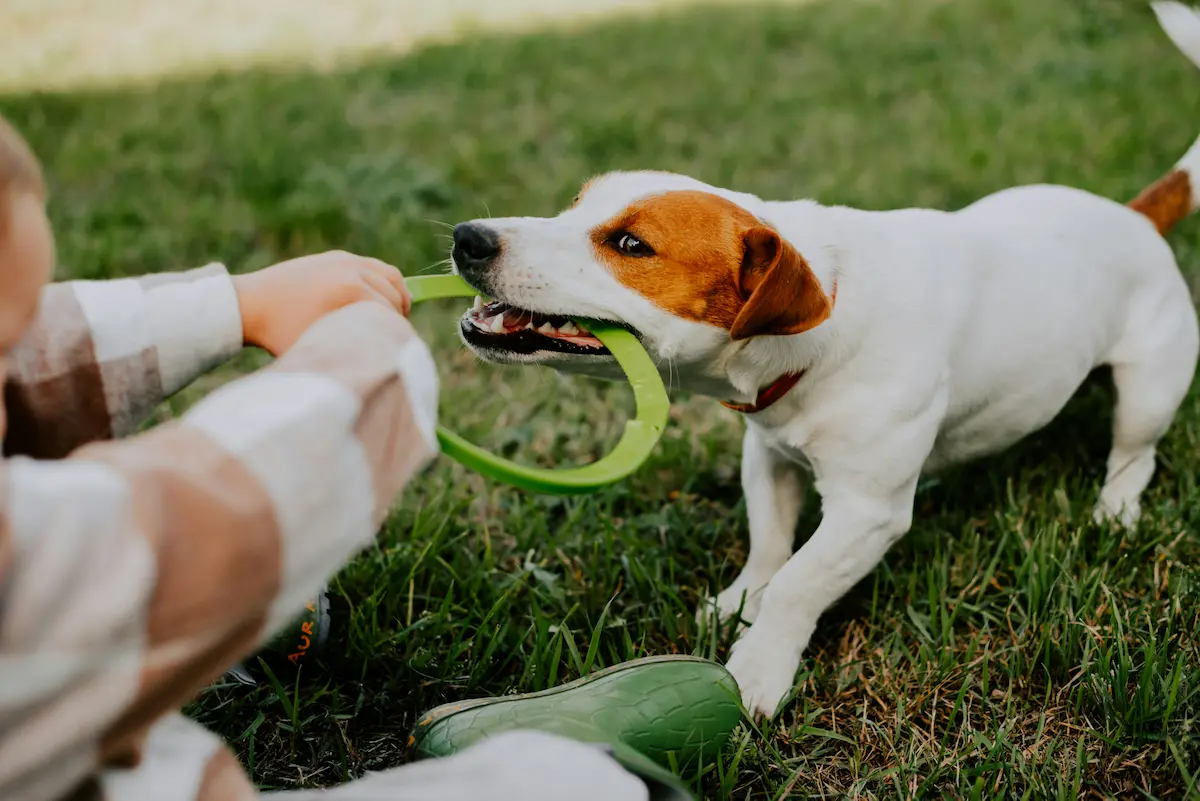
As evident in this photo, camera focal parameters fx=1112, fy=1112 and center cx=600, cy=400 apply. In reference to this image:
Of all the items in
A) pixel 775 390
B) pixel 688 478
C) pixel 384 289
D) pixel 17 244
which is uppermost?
pixel 17 244

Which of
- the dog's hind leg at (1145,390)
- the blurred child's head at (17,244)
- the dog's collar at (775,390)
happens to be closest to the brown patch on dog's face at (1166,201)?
the dog's hind leg at (1145,390)

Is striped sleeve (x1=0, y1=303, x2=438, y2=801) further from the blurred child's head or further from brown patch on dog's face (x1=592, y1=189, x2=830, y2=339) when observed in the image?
brown patch on dog's face (x1=592, y1=189, x2=830, y2=339)

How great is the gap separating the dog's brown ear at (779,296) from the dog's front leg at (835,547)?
0.32 m

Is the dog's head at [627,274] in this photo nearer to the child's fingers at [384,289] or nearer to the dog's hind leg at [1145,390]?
the child's fingers at [384,289]

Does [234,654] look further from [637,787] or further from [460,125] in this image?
[460,125]

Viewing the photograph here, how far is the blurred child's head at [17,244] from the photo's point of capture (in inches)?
43.8

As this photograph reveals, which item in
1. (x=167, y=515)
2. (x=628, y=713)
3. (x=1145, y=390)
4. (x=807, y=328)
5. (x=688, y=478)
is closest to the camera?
(x=167, y=515)

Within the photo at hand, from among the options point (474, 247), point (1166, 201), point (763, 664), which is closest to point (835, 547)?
point (763, 664)

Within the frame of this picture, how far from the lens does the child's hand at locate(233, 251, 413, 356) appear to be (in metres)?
1.53

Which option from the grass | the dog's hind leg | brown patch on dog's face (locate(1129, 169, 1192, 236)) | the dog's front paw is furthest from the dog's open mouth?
brown patch on dog's face (locate(1129, 169, 1192, 236))

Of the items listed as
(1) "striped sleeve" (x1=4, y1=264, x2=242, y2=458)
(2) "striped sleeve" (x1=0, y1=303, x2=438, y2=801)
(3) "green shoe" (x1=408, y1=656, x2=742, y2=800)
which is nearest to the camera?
(2) "striped sleeve" (x1=0, y1=303, x2=438, y2=801)

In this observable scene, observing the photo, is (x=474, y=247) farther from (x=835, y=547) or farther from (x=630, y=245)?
(x=835, y=547)

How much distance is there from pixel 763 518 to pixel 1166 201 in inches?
54.9

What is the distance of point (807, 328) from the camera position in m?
1.92
